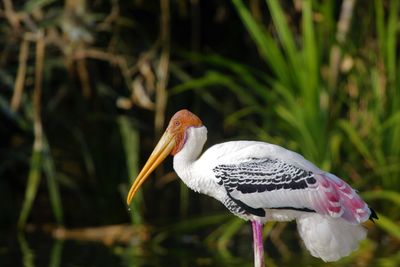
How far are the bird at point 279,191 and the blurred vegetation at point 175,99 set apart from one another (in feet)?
6.34

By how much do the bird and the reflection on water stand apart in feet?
6.11

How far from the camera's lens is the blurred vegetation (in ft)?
35.4

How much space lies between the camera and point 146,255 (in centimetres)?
1046

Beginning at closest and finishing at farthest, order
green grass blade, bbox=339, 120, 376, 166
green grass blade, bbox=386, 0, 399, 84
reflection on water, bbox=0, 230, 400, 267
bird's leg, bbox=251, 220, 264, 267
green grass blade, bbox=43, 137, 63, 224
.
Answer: bird's leg, bbox=251, 220, 264, 267, reflection on water, bbox=0, 230, 400, 267, green grass blade, bbox=339, 120, 376, 166, green grass blade, bbox=386, 0, 399, 84, green grass blade, bbox=43, 137, 63, 224

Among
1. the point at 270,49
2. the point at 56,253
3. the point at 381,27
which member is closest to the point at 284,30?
the point at 270,49

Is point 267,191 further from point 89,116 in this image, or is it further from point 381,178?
point 89,116

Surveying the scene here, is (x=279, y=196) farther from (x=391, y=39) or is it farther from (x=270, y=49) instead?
(x=391, y=39)

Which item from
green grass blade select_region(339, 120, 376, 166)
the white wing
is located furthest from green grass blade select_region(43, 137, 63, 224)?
the white wing

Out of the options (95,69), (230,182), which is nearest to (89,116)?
(95,69)

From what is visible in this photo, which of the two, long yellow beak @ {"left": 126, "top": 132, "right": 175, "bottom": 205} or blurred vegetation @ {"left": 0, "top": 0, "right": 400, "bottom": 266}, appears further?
blurred vegetation @ {"left": 0, "top": 0, "right": 400, "bottom": 266}

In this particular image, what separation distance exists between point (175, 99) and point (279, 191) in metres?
4.97

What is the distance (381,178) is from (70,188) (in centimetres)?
302

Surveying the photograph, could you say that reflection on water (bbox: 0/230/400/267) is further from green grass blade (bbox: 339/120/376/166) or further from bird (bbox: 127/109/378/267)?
bird (bbox: 127/109/378/267)

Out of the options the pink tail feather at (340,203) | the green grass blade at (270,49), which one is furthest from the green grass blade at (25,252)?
the pink tail feather at (340,203)
